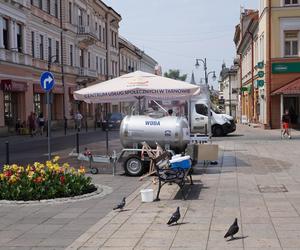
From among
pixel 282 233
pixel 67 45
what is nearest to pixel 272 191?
pixel 282 233

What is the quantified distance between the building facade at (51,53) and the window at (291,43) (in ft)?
60.8

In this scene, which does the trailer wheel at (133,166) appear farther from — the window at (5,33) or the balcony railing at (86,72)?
the balcony railing at (86,72)

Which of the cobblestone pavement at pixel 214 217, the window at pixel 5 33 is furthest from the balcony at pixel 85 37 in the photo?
the cobblestone pavement at pixel 214 217

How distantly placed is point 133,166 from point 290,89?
23.6 meters

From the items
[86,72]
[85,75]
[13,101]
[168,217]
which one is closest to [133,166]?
[168,217]

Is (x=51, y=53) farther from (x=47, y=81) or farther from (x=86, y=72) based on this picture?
(x=47, y=81)

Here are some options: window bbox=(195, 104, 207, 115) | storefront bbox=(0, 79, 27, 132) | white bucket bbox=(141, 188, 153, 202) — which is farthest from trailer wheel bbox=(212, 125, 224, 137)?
white bucket bbox=(141, 188, 153, 202)

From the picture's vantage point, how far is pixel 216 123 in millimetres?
31484

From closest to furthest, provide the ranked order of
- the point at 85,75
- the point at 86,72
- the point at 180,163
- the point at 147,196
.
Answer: the point at 147,196
the point at 180,163
the point at 85,75
the point at 86,72

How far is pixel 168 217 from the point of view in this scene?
809 centimetres

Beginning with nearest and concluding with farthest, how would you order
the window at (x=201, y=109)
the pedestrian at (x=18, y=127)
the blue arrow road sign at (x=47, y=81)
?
the blue arrow road sign at (x=47, y=81)
the window at (x=201, y=109)
the pedestrian at (x=18, y=127)

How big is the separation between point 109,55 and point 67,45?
20038 millimetres

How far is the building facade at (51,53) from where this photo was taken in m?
36.3

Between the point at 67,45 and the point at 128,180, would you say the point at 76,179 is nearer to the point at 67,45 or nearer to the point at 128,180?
the point at 128,180
